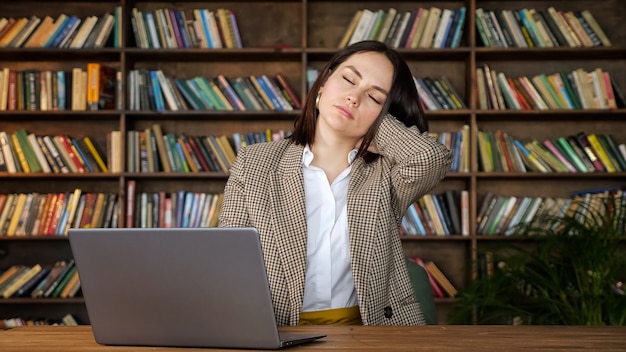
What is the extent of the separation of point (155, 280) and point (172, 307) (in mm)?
48

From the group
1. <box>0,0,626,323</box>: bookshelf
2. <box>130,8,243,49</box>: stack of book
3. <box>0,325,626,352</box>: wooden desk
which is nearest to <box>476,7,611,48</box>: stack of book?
<box>0,0,626,323</box>: bookshelf

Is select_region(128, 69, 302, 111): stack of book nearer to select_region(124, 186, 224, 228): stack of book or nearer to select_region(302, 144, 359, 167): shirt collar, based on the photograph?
select_region(124, 186, 224, 228): stack of book

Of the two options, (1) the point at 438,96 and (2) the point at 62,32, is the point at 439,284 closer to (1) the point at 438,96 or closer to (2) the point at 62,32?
(1) the point at 438,96

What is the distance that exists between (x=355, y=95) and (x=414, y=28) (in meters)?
2.22

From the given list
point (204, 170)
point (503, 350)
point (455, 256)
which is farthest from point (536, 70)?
point (503, 350)

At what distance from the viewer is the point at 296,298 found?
6.24 ft

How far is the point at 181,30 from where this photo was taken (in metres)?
4.30

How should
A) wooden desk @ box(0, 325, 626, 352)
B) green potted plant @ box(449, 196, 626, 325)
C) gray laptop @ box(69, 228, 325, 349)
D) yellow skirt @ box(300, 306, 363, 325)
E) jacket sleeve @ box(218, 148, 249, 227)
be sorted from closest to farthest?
gray laptop @ box(69, 228, 325, 349), wooden desk @ box(0, 325, 626, 352), yellow skirt @ box(300, 306, 363, 325), jacket sleeve @ box(218, 148, 249, 227), green potted plant @ box(449, 196, 626, 325)

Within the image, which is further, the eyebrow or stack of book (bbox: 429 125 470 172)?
stack of book (bbox: 429 125 470 172)

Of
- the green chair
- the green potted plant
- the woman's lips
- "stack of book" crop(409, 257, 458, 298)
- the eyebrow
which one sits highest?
the eyebrow

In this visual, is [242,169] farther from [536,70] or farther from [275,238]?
[536,70]

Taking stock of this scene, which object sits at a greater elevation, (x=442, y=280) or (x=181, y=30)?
(x=181, y=30)

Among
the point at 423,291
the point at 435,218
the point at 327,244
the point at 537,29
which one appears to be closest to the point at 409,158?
the point at 327,244

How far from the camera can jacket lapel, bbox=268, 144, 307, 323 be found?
1918 mm
